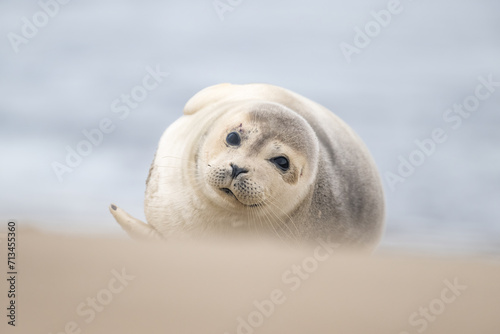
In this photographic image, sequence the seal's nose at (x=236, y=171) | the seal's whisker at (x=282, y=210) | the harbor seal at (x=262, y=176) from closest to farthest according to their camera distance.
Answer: the seal's nose at (x=236, y=171)
the harbor seal at (x=262, y=176)
the seal's whisker at (x=282, y=210)

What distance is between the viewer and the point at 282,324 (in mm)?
3016

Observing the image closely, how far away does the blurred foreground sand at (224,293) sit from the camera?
289 cm

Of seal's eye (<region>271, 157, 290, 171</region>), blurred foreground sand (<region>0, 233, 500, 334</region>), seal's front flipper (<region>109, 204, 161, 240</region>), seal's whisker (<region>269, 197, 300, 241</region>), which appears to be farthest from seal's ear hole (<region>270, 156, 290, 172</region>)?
seal's front flipper (<region>109, 204, 161, 240</region>)

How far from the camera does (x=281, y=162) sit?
17.5 ft

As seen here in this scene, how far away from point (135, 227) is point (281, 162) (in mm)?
1699

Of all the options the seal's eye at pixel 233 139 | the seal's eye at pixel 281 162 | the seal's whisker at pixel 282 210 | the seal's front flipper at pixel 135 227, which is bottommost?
the seal's front flipper at pixel 135 227

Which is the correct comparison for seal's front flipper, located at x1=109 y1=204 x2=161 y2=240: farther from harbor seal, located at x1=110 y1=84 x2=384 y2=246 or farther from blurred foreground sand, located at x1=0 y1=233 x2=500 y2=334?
blurred foreground sand, located at x1=0 y1=233 x2=500 y2=334

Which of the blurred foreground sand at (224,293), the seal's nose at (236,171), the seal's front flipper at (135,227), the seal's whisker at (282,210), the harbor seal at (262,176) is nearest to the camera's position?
the blurred foreground sand at (224,293)

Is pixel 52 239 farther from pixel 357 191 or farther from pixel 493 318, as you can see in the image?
pixel 357 191

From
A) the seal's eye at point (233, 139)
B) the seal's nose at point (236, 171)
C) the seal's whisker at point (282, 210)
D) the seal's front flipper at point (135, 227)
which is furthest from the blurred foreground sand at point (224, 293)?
the seal's front flipper at point (135, 227)

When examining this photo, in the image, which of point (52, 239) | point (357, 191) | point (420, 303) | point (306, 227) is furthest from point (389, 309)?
point (357, 191)

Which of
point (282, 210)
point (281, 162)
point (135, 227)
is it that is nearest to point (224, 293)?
point (281, 162)

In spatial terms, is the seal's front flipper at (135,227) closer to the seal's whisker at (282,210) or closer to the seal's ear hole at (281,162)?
the seal's whisker at (282,210)

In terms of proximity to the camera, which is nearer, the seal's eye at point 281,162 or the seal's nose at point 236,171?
the seal's nose at point 236,171
